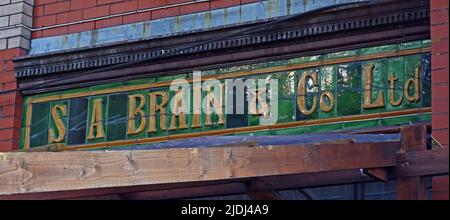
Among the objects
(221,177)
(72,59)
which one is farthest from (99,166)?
(72,59)

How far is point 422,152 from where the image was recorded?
7.63m

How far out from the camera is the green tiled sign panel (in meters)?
9.38

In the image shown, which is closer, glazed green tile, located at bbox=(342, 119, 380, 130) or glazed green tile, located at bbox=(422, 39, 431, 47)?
glazed green tile, located at bbox=(422, 39, 431, 47)

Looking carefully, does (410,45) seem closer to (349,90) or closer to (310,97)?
(349,90)

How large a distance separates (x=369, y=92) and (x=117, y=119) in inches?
118

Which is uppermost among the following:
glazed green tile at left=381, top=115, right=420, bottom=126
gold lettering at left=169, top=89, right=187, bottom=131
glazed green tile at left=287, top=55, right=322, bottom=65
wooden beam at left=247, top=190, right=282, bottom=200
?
glazed green tile at left=287, top=55, right=322, bottom=65

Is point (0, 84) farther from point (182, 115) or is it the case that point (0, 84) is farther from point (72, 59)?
point (182, 115)

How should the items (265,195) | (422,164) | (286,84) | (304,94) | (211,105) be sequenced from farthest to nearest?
(211,105) < (286,84) < (304,94) < (265,195) < (422,164)

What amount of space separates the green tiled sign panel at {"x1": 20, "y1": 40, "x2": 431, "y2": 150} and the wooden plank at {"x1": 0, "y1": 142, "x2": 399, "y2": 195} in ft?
5.80

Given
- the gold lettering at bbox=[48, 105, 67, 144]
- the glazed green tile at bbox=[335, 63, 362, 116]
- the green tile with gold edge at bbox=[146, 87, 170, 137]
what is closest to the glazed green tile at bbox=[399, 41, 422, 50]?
the glazed green tile at bbox=[335, 63, 362, 116]

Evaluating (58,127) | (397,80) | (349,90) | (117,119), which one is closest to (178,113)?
(117,119)

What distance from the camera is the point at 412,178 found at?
7.64m

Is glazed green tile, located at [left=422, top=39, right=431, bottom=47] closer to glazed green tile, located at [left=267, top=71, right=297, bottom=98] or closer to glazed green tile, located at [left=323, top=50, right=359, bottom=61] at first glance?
glazed green tile, located at [left=323, top=50, right=359, bottom=61]

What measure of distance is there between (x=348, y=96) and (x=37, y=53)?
→ 3.99 meters
